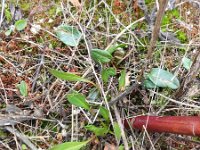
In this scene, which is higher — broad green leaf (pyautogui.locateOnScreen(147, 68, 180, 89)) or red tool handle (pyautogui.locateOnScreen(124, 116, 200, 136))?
broad green leaf (pyautogui.locateOnScreen(147, 68, 180, 89))

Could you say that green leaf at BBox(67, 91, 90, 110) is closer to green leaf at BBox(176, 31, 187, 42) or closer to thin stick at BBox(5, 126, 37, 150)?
thin stick at BBox(5, 126, 37, 150)

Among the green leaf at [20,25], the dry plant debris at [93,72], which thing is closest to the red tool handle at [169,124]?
the dry plant debris at [93,72]

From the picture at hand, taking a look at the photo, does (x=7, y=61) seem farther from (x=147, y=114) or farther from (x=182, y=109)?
(x=182, y=109)

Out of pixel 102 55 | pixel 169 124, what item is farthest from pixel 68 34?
pixel 169 124

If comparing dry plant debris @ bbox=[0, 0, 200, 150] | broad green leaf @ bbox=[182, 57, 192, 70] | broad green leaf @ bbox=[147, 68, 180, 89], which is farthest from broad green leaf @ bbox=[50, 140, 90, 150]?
broad green leaf @ bbox=[182, 57, 192, 70]

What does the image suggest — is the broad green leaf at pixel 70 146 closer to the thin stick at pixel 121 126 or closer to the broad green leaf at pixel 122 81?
the thin stick at pixel 121 126

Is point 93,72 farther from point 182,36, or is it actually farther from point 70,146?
point 182,36
